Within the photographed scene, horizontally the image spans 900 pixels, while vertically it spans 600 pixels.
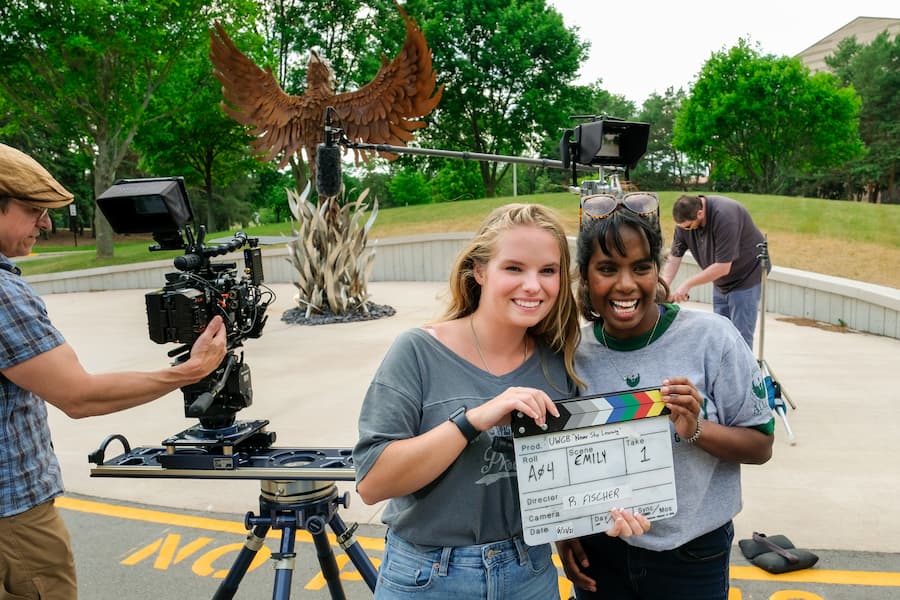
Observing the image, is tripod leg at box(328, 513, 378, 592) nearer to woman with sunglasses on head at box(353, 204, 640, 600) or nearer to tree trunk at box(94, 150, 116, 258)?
woman with sunglasses on head at box(353, 204, 640, 600)

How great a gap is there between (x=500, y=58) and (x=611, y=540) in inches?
1348

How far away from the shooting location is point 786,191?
4991 centimetres

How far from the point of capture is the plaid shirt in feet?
6.31

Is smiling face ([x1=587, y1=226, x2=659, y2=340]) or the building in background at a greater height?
the building in background

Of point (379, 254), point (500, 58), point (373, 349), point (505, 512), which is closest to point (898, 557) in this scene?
point (505, 512)

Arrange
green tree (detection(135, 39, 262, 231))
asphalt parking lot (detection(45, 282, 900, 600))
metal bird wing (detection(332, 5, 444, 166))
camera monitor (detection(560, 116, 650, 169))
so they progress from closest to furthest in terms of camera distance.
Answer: camera monitor (detection(560, 116, 650, 169)), asphalt parking lot (detection(45, 282, 900, 600)), metal bird wing (detection(332, 5, 444, 166)), green tree (detection(135, 39, 262, 231))

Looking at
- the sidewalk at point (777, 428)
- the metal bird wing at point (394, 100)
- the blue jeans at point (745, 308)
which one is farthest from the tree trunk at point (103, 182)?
the blue jeans at point (745, 308)

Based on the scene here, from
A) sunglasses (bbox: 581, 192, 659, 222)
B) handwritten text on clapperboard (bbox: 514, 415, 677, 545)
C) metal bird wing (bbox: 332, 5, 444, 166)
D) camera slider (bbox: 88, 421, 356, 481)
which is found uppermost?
metal bird wing (bbox: 332, 5, 444, 166)

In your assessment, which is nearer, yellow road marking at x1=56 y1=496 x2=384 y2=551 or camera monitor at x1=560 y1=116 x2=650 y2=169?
camera monitor at x1=560 y1=116 x2=650 y2=169

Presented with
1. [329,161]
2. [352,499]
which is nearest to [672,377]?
[352,499]

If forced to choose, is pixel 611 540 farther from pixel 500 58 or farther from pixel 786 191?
pixel 786 191

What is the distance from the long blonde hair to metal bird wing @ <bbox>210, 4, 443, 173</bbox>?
953cm

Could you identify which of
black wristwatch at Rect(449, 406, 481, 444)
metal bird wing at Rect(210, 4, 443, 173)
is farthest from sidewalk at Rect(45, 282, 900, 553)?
metal bird wing at Rect(210, 4, 443, 173)

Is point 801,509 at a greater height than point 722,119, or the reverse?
point 722,119
